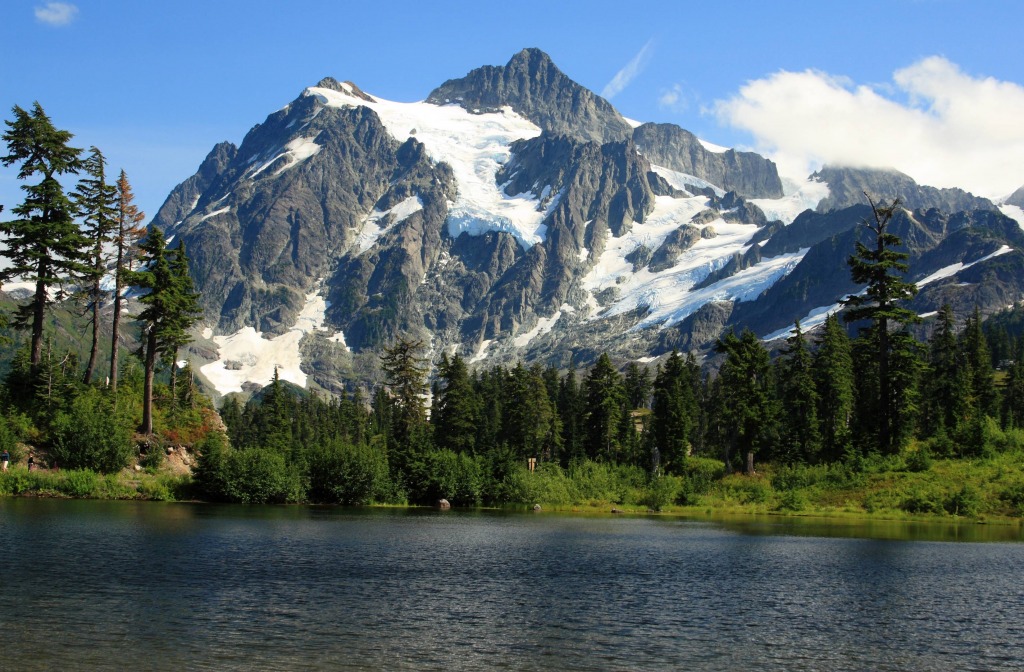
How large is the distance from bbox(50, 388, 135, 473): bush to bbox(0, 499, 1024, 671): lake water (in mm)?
13400

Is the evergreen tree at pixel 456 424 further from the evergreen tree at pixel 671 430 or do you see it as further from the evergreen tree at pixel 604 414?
the evergreen tree at pixel 671 430

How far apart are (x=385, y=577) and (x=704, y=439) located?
431 feet

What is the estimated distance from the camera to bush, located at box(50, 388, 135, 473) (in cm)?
6938

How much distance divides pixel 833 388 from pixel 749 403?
1264 centimetres

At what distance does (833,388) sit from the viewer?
101 metres

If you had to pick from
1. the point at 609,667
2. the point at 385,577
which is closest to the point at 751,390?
the point at 385,577

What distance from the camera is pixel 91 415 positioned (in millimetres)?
69875

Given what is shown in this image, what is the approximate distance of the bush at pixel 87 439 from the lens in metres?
69.4

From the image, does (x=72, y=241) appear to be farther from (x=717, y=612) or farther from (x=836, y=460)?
(x=836, y=460)

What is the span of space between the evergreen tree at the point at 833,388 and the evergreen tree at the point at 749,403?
229 inches

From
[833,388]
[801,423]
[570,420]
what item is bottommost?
[801,423]

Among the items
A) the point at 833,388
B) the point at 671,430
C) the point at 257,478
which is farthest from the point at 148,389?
the point at 833,388

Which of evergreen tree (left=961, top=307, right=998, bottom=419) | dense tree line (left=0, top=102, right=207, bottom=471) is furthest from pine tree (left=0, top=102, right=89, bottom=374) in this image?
evergreen tree (left=961, top=307, right=998, bottom=419)

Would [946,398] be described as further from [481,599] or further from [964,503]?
[481,599]
